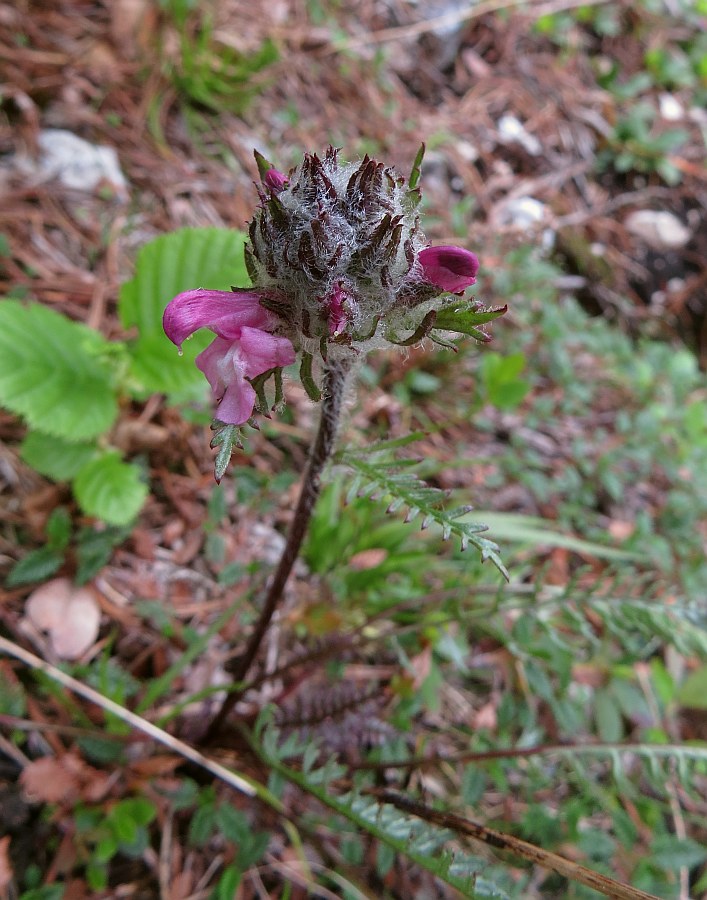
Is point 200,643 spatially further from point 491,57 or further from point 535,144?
point 491,57

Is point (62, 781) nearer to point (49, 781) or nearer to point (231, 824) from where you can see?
point (49, 781)

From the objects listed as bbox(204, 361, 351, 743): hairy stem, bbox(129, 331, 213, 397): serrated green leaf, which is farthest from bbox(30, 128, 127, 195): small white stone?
bbox(204, 361, 351, 743): hairy stem

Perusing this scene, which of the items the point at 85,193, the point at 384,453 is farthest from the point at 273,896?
the point at 85,193

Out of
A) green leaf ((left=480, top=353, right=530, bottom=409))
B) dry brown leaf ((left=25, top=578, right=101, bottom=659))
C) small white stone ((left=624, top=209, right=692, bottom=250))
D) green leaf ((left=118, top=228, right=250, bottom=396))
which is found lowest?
dry brown leaf ((left=25, top=578, right=101, bottom=659))

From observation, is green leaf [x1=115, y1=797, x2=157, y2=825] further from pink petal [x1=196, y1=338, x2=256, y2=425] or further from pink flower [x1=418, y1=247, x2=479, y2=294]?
pink flower [x1=418, y1=247, x2=479, y2=294]

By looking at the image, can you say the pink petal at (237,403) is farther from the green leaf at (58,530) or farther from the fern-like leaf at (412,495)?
the green leaf at (58,530)

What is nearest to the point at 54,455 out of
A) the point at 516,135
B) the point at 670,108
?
the point at 516,135

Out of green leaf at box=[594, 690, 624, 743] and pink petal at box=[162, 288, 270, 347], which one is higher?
pink petal at box=[162, 288, 270, 347]
